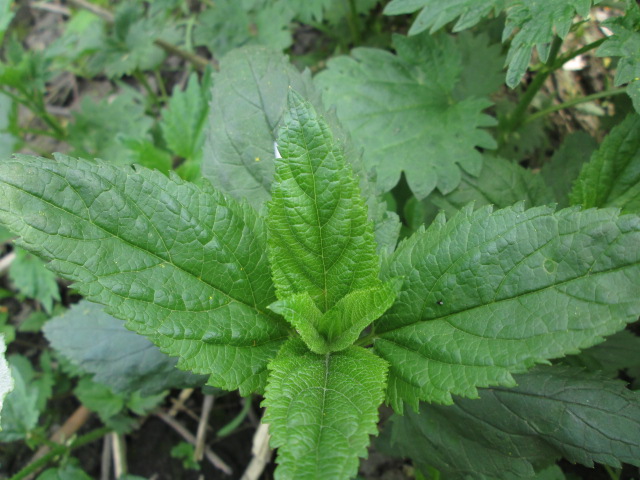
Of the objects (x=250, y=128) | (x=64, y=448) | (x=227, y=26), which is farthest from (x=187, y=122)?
(x=64, y=448)

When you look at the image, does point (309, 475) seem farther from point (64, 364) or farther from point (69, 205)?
point (64, 364)

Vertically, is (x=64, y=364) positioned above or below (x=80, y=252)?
below

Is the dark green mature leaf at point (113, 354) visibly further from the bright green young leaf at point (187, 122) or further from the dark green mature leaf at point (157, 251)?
the bright green young leaf at point (187, 122)

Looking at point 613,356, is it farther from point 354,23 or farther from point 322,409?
point 354,23

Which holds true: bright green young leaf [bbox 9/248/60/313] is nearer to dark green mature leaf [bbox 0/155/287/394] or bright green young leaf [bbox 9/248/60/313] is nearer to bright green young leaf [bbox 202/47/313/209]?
bright green young leaf [bbox 202/47/313/209]

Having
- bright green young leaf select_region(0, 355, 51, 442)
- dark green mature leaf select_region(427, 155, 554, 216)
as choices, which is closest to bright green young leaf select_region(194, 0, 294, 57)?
dark green mature leaf select_region(427, 155, 554, 216)

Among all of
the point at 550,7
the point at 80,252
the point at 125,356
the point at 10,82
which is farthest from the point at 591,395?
the point at 10,82
